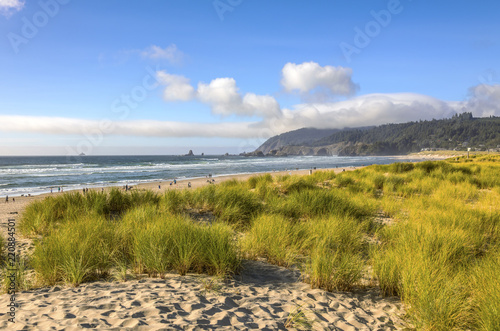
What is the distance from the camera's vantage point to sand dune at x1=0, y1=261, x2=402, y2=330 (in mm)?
2918

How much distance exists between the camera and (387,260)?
13.6 feet

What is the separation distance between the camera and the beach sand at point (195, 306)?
2922 mm

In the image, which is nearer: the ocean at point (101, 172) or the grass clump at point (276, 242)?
the grass clump at point (276, 242)

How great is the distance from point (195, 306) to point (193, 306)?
0.08 ft

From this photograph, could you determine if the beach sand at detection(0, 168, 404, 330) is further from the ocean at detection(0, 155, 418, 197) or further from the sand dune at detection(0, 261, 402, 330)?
the ocean at detection(0, 155, 418, 197)

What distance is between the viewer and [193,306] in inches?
131

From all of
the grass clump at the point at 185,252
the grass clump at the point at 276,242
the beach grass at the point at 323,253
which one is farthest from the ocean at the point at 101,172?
the grass clump at the point at 276,242

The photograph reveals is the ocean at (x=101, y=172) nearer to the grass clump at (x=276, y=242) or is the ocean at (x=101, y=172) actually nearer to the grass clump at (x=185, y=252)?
the grass clump at (x=185, y=252)

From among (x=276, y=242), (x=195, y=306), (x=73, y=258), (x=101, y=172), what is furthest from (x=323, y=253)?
(x=101, y=172)

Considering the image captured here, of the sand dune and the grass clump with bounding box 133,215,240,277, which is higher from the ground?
the grass clump with bounding box 133,215,240,277

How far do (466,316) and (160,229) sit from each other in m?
4.39

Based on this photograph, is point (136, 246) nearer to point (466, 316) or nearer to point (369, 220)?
point (466, 316)

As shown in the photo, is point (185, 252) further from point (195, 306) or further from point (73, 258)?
point (73, 258)

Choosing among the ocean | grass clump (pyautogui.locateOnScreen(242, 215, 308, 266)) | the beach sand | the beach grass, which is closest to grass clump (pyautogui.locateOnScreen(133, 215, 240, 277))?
the beach grass
